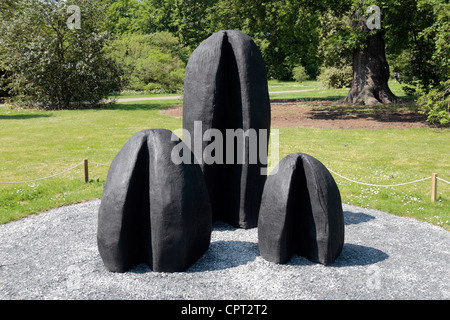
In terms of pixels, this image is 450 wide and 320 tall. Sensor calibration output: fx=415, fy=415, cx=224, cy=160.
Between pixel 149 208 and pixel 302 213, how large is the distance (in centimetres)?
203

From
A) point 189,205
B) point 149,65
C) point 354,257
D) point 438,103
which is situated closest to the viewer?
point 189,205

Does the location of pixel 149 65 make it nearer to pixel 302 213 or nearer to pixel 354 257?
pixel 302 213

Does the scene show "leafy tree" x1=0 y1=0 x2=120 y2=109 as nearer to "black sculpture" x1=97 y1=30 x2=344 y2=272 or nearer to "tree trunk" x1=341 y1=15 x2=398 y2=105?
"tree trunk" x1=341 y1=15 x2=398 y2=105

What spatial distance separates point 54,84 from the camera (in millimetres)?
24766

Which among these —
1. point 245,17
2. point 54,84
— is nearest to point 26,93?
point 54,84

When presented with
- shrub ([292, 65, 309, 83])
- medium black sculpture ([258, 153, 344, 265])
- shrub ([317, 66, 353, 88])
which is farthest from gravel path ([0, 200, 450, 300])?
shrub ([292, 65, 309, 83])

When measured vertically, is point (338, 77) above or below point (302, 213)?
above

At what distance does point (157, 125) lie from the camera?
59.9 feet

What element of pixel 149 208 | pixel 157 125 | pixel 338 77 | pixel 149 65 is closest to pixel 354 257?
pixel 149 208

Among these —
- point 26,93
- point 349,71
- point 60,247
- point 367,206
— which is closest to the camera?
point 60,247

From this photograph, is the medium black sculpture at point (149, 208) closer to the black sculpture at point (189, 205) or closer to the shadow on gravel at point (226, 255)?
the black sculpture at point (189, 205)

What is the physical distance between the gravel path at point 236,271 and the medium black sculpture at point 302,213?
0.20 meters

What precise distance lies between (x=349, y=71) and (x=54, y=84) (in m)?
24.7

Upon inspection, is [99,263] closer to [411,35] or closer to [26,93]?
[411,35]
